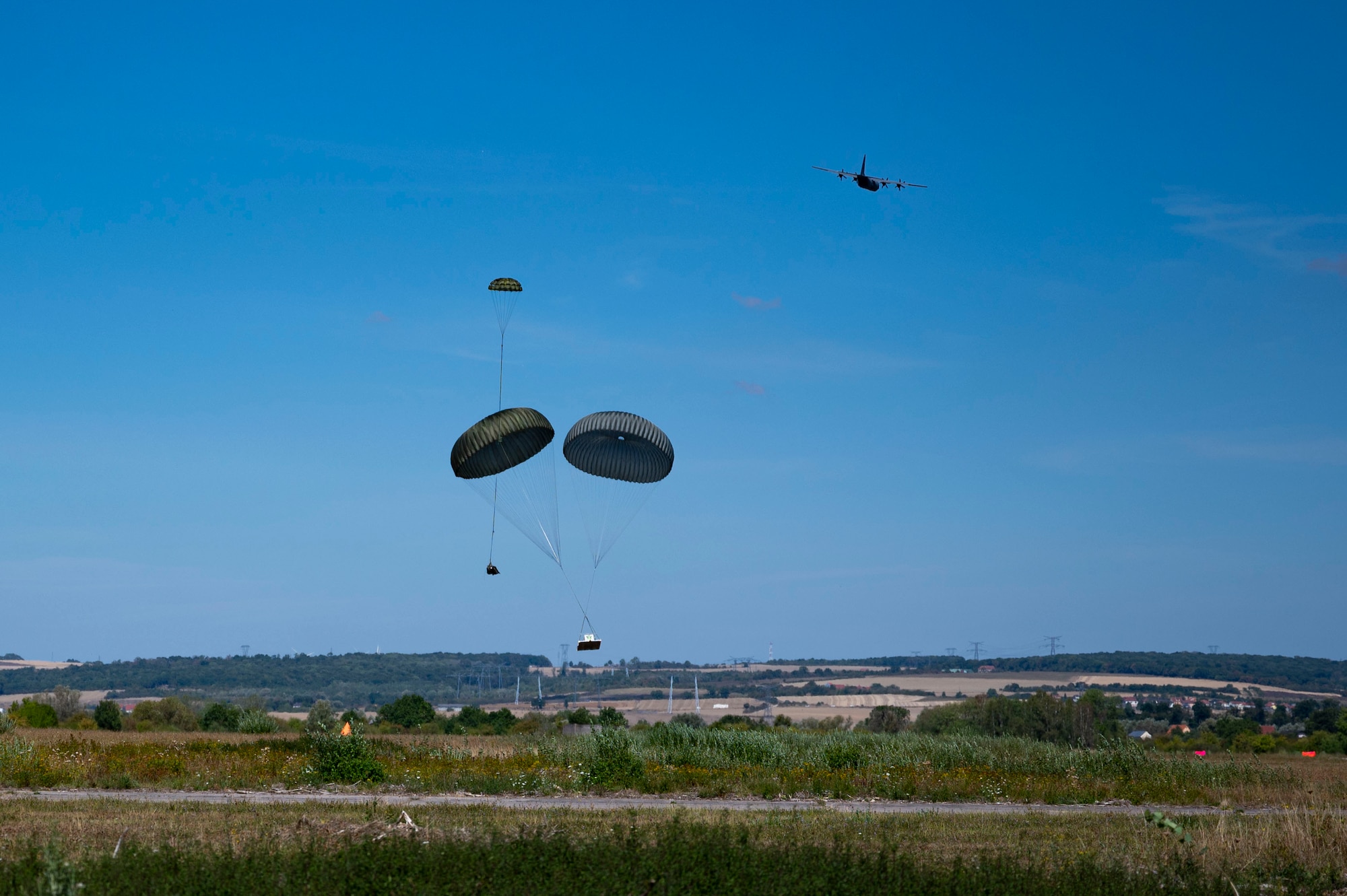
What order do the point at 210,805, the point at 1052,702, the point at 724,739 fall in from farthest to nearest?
the point at 1052,702 < the point at 724,739 < the point at 210,805

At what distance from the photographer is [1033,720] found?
6150 centimetres

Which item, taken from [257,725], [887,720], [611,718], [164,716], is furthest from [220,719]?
[887,720]

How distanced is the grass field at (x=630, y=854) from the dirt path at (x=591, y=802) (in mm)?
2175

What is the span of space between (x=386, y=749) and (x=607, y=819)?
14938 millimetres

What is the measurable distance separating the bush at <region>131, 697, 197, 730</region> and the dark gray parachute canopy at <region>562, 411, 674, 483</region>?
36945 mm

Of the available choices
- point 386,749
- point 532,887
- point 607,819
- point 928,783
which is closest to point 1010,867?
point 532,887

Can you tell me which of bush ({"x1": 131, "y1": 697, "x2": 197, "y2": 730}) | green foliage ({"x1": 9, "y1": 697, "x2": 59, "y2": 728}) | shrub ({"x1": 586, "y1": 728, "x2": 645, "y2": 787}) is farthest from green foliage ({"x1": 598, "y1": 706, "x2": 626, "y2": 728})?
green foliage ({"x1": 9, "y1": 697, "x2": 59, "y2": 728})

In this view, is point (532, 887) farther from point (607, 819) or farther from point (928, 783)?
point (928, 783)

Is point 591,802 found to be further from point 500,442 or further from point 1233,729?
point 1233,729

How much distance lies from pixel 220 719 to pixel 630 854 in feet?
166

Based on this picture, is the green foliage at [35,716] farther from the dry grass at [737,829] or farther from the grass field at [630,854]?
the grass field at [630,854]

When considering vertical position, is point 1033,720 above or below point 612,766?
below

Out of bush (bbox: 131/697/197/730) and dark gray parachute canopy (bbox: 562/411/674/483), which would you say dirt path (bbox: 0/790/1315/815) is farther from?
bush (bbox: 131/697/197/730)

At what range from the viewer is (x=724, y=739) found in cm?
2914
